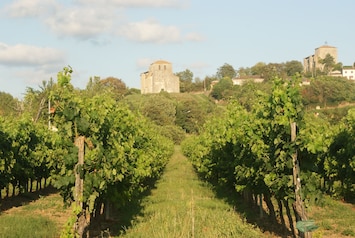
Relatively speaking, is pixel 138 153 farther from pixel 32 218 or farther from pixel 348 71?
pixel 348 71

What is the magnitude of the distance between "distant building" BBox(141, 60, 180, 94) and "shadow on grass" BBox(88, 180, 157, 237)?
4327 inches

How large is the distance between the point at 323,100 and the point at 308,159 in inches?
3382

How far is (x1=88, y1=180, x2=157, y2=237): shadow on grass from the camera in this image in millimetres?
13305

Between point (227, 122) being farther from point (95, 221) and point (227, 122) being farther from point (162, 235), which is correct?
point (162, 235)

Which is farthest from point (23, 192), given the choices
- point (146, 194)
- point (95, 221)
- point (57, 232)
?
point (57, 232)

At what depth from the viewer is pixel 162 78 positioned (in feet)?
423

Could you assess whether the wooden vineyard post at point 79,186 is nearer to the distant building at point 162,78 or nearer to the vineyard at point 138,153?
the vineyard at point 138,153

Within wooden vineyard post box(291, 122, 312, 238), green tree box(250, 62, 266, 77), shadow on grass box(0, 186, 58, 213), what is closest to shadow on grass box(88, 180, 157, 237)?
shadow on grass box(0, 186, 58, 213)

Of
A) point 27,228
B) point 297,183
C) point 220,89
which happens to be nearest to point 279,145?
point 297,183

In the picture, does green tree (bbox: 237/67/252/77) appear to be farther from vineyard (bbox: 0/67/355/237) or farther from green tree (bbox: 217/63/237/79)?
vineyard (bbox: 0/67/355/237)

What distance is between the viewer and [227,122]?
18750mm


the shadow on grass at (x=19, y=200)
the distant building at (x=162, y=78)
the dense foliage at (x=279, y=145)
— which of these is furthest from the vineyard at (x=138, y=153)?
the distant building at (x=162, y=78)

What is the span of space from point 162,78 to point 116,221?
114610 millimetres

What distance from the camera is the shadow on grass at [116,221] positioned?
13.3 metres
